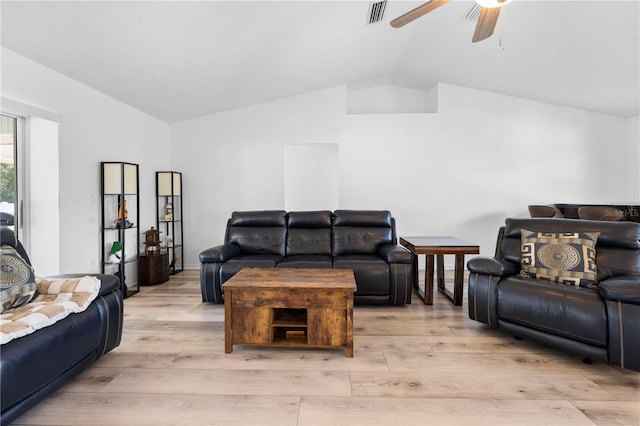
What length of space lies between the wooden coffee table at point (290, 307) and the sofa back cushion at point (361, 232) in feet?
4.82

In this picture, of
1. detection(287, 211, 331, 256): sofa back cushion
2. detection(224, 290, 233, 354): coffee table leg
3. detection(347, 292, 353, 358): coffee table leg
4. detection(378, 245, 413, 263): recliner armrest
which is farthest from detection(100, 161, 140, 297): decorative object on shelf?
detection(378, 245, 413, 263): recliner armrest

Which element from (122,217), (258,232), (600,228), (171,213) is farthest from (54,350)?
(600,228)

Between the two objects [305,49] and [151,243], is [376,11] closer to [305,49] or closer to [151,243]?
[305,49]

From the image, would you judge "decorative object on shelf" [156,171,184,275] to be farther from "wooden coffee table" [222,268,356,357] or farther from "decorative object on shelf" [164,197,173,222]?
"wooden coffee table" [222,268,356,357]

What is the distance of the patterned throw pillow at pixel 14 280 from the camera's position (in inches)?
72.7

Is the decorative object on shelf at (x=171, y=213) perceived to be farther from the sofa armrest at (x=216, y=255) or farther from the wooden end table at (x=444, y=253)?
the wooden end table at (x=444, y=253)

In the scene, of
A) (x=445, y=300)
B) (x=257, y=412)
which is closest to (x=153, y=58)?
(x=257, y=412)

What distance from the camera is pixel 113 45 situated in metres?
2.85

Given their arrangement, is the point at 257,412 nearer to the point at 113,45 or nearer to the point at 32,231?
the point at 32,231

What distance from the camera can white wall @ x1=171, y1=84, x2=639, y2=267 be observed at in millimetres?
5223

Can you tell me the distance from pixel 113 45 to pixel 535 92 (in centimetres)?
545

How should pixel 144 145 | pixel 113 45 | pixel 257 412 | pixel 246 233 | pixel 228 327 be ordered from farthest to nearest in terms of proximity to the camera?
1. pixel 144 145
2. pixel 246 233
3. pixel 113 45
4. pixel 228 327
5. pixel 257 412

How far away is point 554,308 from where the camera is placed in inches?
87.2

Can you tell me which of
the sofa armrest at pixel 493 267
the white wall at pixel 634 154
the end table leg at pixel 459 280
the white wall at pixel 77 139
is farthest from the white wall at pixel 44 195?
the white wall at pixel 634 154
